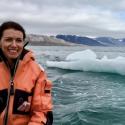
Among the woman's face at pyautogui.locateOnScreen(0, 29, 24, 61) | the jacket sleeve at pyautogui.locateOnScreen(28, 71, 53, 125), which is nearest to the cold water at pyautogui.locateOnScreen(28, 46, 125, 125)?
the jacket sleeve at pyautogui.locateOnScreen(28, 71, 53, 125)

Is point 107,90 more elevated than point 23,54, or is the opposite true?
point 23,54

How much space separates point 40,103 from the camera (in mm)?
3258

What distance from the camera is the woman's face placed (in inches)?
128

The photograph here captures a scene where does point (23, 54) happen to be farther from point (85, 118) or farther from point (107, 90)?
point (107, 90)

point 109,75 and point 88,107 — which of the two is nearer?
point 88,107

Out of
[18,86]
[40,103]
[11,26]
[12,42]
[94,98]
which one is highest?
[11,26]

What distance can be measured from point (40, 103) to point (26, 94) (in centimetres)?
16

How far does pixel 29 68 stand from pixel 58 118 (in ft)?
16.4

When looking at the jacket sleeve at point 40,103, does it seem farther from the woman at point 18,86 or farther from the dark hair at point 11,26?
the dark hair at point 11,26

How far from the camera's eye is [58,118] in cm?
818

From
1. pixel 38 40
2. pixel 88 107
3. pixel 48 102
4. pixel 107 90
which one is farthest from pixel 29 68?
pixel 38 40

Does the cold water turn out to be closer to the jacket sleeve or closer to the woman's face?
the jacket sleeve

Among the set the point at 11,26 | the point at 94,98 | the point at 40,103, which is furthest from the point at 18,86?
the point at 94,98

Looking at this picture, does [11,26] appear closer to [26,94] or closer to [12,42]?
[12,42]
